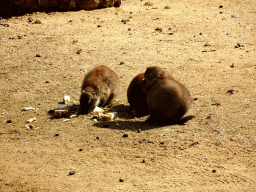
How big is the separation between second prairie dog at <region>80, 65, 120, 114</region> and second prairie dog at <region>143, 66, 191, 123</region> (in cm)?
144

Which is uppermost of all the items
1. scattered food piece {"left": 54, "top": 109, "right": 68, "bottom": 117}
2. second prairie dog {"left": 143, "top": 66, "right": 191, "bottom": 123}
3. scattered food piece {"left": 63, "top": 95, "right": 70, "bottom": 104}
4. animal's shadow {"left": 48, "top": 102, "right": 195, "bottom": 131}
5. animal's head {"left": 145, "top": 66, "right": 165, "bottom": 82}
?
animal's head {"left": 145, "top": 66, "right": 165, "bottom": 82}

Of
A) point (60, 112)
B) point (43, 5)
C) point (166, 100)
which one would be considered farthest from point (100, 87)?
point (43, 5)

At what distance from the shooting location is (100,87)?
7.68m

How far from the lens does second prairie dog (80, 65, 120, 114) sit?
7469 mm

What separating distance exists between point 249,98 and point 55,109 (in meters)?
4.03

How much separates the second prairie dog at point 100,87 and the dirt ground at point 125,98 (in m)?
0.28

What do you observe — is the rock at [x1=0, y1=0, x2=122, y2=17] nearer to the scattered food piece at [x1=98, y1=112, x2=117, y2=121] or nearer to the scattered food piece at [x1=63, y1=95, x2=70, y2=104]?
the scattered food piece at [x1=63, y1=95, x2=70, y2=104]

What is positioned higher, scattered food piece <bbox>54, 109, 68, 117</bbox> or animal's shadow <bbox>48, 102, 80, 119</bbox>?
scattered food piece <bbox>54, 109, 68, 117</bbox>

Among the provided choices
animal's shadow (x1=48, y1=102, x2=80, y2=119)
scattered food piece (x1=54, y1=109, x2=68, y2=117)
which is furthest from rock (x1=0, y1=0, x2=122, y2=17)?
scattered food piece (x1=54, y1=109, x2=68, y2=117)

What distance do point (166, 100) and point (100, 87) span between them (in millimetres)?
2010

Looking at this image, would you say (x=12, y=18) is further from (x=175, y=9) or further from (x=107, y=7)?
(x=175, y=9)

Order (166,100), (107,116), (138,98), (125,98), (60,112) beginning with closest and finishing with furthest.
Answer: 1. (166,100)
2. (107,116)
3. (60,112)
4. (138,98)
5. (125,98)

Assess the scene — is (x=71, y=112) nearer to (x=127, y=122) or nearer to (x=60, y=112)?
(x=60, y=112)

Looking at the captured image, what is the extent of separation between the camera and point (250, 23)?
11938 mm
